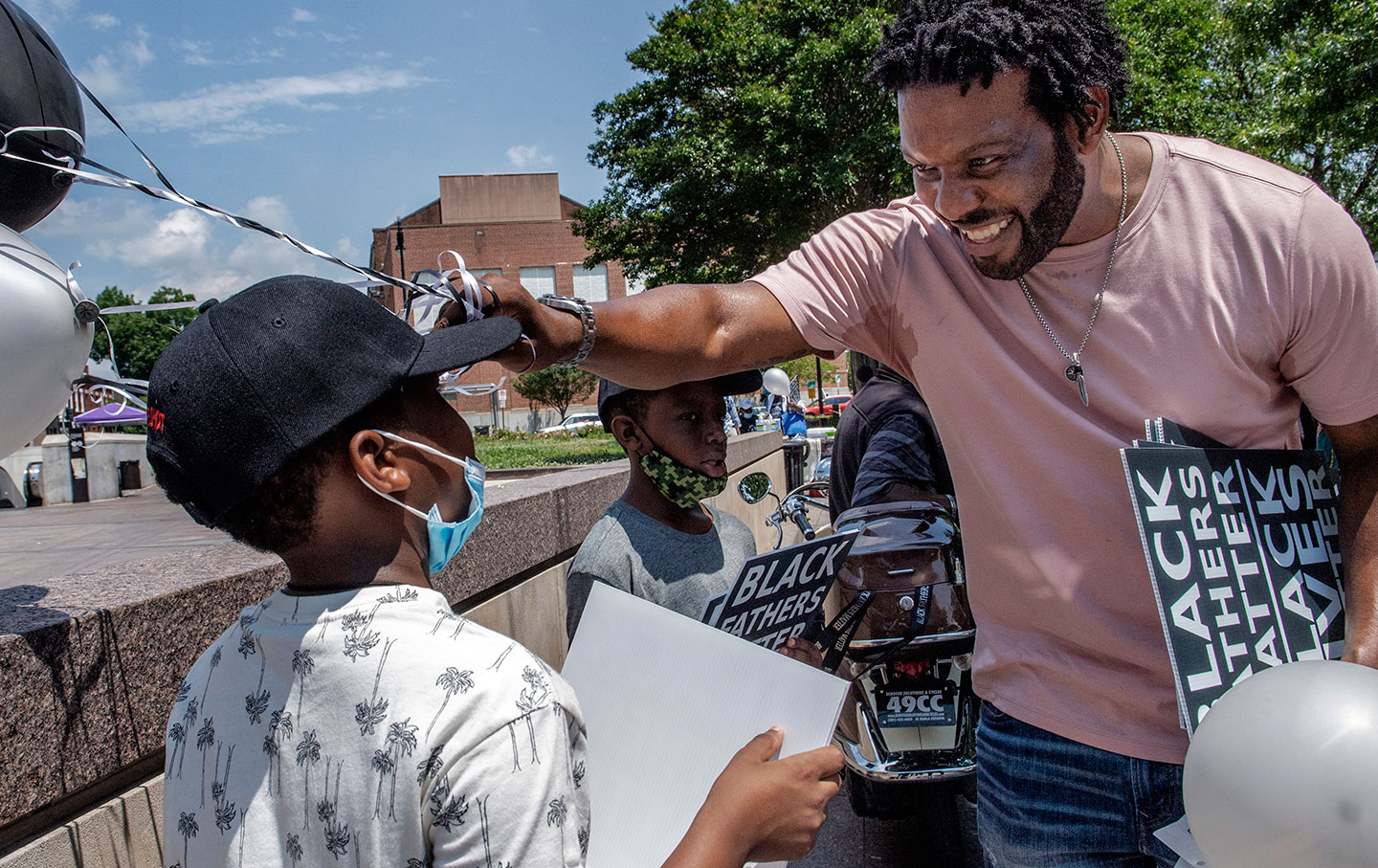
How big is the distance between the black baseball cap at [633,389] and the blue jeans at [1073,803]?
4.31ft

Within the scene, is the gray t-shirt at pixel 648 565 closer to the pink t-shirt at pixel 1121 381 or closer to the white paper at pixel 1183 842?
the pink t-shirt at pixel 1121 381

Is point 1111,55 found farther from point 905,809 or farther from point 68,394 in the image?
point 905,809

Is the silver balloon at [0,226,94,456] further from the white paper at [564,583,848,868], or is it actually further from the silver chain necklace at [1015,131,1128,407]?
the silver chain necklace at [1015,131,1128,407]

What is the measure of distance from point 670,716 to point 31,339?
3.77ft

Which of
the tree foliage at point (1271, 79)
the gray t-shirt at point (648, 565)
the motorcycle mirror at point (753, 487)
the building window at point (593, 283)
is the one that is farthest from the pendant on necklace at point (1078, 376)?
the building window at point (593, 283)

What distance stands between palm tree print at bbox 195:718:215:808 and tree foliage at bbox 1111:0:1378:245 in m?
13.5

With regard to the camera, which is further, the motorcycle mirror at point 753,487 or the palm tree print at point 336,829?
the motorcycle mirror at point 753,487

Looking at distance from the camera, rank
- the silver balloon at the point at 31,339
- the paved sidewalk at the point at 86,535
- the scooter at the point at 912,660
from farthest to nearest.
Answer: the paved sidewalk at the point at 86,535
the scooter at the point at 912,660
the silver balloon at the point at 31,339

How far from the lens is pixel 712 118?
2069 centimetres

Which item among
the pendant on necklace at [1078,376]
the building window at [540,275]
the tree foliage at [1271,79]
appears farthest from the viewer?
the building window at [540,275]

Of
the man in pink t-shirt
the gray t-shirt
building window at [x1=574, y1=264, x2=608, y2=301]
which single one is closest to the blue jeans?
the man in pink t-shirt

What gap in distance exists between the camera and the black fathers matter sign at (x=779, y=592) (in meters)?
1.83

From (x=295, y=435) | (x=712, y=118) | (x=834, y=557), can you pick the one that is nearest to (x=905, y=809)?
(x=834, y=557)

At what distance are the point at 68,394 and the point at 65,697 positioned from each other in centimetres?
52
